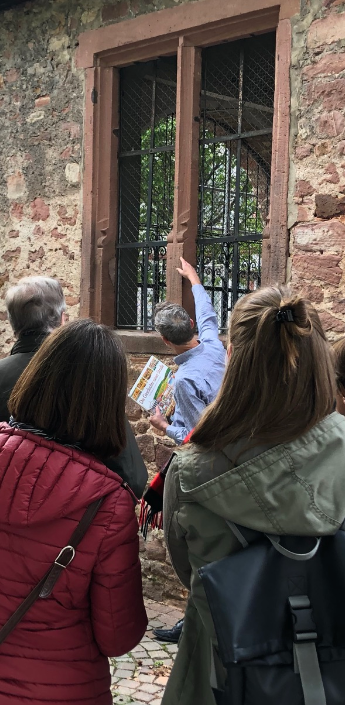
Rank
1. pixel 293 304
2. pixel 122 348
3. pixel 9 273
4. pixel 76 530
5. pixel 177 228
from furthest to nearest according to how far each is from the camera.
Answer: pixel 9 273, pixel 177 228, pixel 122 348, pixel 76 530, pixel 293 304

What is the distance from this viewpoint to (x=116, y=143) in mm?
5586

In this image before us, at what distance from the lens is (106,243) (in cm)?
555

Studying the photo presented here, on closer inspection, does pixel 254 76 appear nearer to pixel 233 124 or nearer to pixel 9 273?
pixel 233 124

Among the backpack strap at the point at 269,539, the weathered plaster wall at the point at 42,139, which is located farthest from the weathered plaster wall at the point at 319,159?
the backpack strap at the point at 269,539

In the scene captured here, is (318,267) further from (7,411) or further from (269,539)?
(269,539)

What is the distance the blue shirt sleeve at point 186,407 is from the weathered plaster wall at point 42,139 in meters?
1.96

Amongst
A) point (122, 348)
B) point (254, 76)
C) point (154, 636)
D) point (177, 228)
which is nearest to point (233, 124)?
point (254, 76)

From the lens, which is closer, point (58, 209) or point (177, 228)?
point (177, 228)

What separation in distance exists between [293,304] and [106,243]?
4.17 meters

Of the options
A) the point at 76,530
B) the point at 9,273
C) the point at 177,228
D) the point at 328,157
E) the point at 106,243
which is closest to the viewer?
the point at 76,530

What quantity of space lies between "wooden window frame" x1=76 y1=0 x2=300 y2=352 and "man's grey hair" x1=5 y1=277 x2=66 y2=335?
1.91m

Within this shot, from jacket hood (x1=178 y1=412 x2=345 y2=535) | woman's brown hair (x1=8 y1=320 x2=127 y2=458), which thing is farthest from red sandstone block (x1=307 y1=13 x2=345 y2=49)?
jacket hood (x1=178 y1=412 x2=345 y2=535)

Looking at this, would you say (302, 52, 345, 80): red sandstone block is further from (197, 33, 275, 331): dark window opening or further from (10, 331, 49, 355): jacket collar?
(10, 331, 49, 355): jacket collar

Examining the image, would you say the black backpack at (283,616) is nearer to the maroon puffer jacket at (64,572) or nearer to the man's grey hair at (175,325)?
the maroon puffer jacket at (64,572)
